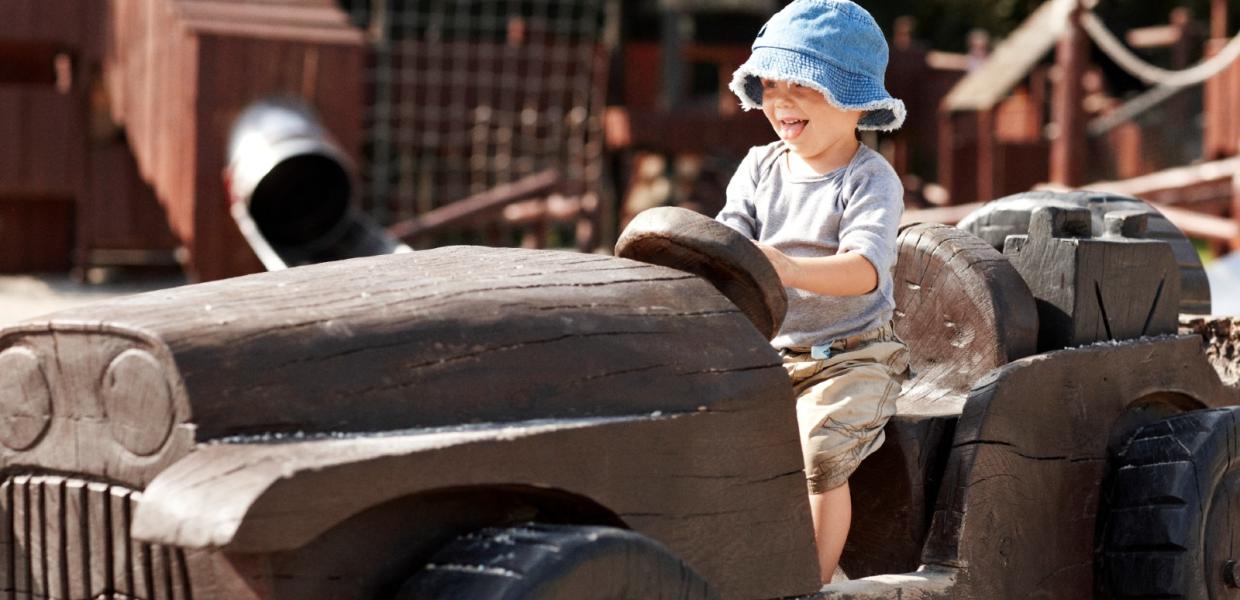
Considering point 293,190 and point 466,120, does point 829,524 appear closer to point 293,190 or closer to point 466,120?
point 293,190

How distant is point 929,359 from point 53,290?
939 cm

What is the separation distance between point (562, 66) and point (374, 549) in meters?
14.0

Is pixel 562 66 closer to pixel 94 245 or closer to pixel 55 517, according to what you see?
pixel 94 245

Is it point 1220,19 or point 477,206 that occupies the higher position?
point 1220,19

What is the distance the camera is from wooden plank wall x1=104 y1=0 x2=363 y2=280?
34.9 feet

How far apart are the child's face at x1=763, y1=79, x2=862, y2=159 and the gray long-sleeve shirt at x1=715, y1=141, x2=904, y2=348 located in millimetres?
58

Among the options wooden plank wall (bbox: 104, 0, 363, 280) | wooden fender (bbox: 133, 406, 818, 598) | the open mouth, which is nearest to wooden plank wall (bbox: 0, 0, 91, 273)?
wooden plank wall (bbox: 104, 0, 363, 280)

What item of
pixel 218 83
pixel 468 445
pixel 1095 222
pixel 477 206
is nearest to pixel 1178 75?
pixel 218 83

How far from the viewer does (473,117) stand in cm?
1548

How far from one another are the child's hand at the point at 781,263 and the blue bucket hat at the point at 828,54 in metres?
0.32

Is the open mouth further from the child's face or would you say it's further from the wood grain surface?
the wood grain surface

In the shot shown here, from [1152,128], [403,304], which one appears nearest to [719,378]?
[403,304]

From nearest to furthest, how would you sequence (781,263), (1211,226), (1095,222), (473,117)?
1. (781,263)
2. (1095,222)
3. (1211,226)
4. (473,117)

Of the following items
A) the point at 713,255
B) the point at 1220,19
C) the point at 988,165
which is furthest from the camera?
the point at 988,165
